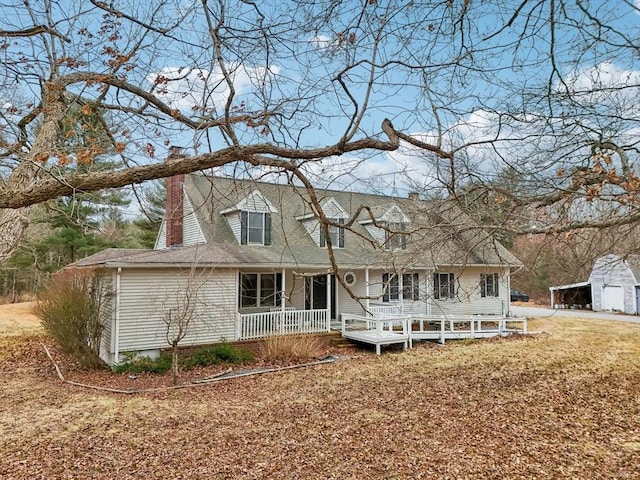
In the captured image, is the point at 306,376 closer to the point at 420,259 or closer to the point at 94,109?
the point at 420,259

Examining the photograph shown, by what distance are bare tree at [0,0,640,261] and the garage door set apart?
25694mm

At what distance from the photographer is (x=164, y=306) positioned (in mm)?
12461

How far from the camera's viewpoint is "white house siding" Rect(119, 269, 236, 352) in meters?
12.0

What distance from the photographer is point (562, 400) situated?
8.66m

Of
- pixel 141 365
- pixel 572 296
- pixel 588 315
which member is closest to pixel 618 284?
pixel 572 296

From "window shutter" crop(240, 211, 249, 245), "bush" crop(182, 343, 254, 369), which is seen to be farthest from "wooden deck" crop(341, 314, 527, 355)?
"window shutter" crop(240, 211, 249, 245)

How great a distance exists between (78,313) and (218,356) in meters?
3.82

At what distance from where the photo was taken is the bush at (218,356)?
1209cm

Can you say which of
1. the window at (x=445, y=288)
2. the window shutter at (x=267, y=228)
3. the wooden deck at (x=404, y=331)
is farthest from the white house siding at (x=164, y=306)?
the window at (x=445, y=288)

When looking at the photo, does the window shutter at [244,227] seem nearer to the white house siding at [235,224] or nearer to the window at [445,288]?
the white house siding at [235,224]

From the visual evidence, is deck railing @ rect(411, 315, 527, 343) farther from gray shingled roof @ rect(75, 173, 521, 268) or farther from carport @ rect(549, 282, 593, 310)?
carport @ rect(549, 282, 593, 310)

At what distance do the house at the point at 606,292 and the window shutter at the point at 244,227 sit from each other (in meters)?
20.2

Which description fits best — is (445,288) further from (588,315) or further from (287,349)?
(588,315)

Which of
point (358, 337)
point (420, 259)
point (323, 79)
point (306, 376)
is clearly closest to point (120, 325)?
point (306, 376)
